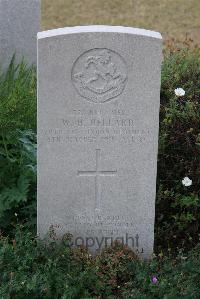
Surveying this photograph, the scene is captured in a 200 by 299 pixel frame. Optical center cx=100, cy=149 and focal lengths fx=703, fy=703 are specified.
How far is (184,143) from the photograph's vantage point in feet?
17.0

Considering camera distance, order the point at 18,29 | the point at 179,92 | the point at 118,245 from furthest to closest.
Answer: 1. the point at 18,29
2. the point at 179,92
3. the point at 118,245

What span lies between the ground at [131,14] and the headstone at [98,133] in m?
8.66

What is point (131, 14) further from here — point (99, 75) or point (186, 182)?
point (99, 75)

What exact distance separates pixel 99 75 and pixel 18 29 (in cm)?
310

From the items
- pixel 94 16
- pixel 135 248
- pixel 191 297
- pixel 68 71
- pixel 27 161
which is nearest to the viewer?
pixel 191 297

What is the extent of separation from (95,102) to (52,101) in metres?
0.26

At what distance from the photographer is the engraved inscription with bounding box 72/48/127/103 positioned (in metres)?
4.21

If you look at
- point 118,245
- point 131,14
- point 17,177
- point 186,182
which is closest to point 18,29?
point 17,177

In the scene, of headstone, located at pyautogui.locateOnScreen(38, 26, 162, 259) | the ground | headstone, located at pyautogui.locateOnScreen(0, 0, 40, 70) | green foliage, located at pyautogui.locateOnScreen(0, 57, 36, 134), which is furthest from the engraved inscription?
the ground

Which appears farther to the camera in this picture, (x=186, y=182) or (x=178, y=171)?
(x=178, y=171)

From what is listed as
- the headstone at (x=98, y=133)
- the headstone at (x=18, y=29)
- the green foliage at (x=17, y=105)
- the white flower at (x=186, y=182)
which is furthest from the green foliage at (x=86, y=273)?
the headstone at (x=18, y=29)

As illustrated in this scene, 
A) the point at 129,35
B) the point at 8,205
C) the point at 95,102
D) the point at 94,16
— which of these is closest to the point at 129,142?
the point at 95,102

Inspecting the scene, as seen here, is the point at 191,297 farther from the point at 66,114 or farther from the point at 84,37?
the point at 84,37

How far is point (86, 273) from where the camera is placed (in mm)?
4176
